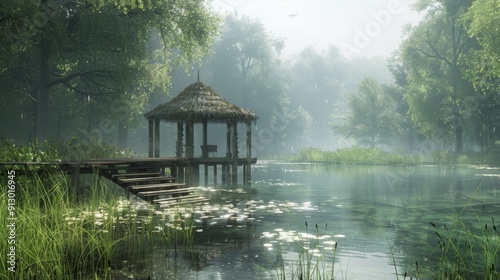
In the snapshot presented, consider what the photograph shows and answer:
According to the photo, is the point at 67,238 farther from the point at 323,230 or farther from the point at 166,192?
the point at 166,192

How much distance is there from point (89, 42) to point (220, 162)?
9695mm

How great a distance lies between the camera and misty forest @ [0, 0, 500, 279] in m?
8.21

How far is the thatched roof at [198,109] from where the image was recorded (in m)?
23.0

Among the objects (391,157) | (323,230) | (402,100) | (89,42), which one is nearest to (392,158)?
(391,157)

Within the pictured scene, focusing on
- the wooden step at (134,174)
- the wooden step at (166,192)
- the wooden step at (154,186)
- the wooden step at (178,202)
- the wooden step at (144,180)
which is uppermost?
the wooden step at (134,174)

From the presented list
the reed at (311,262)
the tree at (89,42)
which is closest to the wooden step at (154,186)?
the reed at (311,262)

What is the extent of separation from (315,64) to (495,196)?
→ 7847 centimetres

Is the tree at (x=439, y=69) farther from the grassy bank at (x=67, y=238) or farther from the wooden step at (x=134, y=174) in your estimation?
the grassy bank at (x=67, y=238)

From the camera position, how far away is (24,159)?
1589 cm

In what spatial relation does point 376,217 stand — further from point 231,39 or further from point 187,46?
point 231,39

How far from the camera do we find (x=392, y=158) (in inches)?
1900

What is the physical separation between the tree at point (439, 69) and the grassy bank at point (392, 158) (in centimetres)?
223

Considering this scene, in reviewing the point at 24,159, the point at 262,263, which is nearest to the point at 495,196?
the point at 262,263

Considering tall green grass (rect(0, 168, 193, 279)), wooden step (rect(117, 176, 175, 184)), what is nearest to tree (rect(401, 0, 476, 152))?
wooden step (rect(117, 176, 175, 184))
